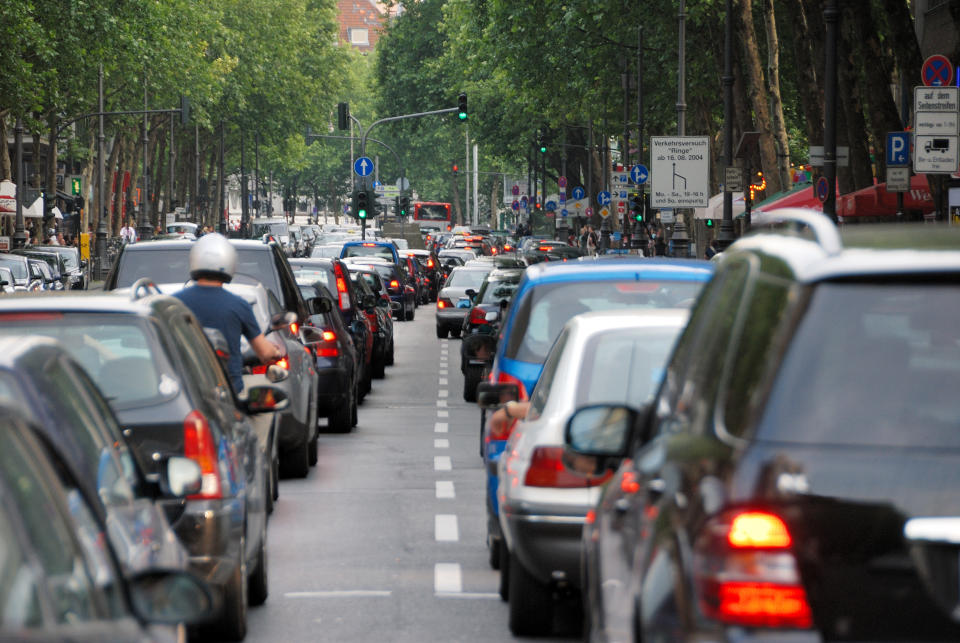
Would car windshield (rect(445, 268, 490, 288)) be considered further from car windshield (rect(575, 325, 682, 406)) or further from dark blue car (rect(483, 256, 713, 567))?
car windshield (rect(575, 325, 682, 406))

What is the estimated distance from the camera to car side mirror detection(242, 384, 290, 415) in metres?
9.05

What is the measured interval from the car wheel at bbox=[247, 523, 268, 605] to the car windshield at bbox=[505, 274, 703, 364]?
7.09 ft

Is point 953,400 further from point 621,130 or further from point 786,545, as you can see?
point 621,130

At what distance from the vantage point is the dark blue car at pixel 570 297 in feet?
33.7

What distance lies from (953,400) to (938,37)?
128ft

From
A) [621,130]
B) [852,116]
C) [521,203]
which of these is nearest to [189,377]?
[852,116]

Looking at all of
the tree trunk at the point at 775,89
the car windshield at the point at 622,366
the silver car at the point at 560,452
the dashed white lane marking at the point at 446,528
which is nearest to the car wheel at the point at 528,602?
the silver car at the point at 560,452

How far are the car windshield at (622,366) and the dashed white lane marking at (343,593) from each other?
164cm

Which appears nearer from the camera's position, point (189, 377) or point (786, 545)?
point (786, 545)

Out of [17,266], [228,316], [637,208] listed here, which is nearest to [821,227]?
[228,316]

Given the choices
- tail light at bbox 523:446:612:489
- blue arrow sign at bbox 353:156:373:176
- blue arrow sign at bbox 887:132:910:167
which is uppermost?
blue arrow sign at bbox 353:156:373:176

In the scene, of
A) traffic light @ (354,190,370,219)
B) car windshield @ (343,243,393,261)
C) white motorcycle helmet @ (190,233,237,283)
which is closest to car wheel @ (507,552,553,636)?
white motorcycle helmet @ (190,233,237,283)

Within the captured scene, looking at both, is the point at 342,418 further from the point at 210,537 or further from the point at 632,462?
the point at 632,462

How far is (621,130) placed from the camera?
73.1 meters
